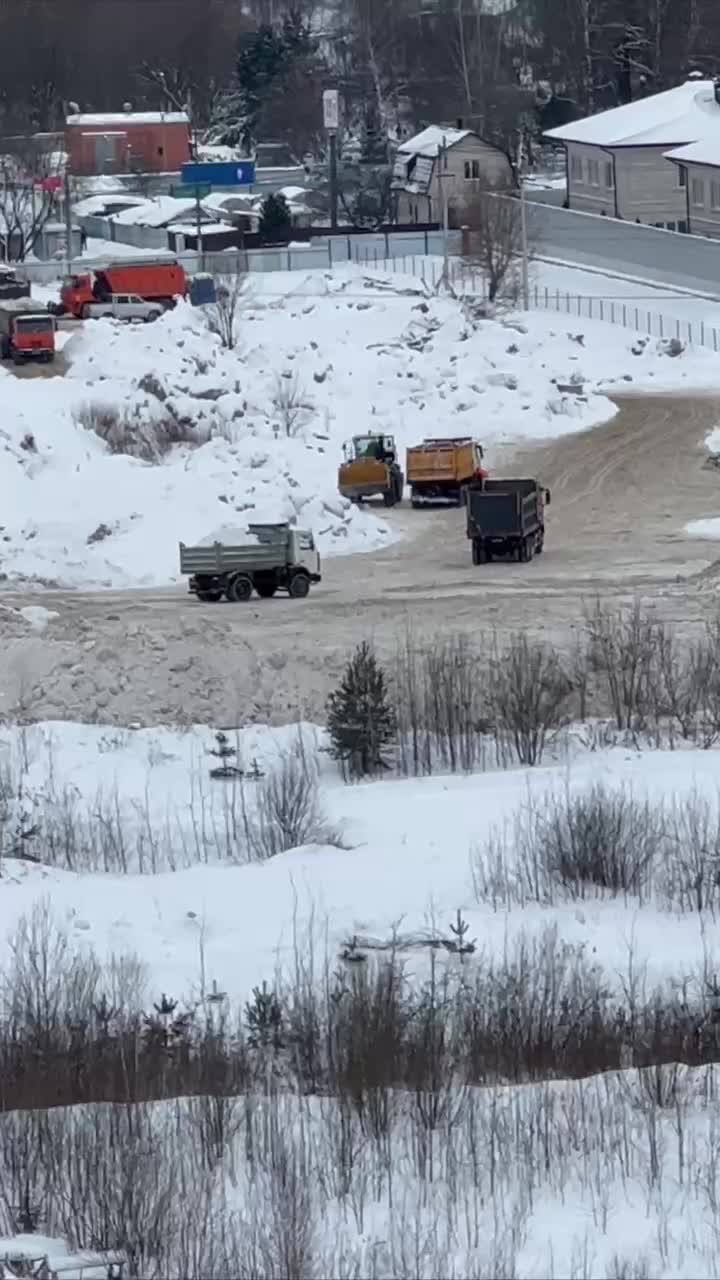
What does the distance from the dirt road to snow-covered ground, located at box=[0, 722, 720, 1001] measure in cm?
231

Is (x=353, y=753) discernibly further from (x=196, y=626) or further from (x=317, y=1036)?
(x=317, y=1036)

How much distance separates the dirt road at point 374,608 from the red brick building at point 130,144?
5619 centimetres

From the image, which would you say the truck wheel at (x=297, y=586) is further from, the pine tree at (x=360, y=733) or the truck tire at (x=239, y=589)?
the pine tree at (x=360, y=733)

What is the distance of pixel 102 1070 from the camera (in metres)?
12.1

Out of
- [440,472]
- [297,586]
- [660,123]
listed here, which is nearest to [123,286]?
[440,472]

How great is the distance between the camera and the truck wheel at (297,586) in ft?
96.5

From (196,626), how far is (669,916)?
34.3 feet

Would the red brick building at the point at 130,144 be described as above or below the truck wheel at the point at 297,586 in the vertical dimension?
above

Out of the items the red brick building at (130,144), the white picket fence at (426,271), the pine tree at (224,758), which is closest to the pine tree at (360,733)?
the pine tree at (224,758)

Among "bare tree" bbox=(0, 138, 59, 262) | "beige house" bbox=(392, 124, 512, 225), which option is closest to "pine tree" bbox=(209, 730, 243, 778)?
"beige house" bbox=(392, 124, 512, 225)

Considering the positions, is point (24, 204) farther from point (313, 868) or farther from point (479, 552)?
point (313, 868)

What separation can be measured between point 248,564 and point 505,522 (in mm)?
4085

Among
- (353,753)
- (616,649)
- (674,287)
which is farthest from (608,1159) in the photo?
(674,287)

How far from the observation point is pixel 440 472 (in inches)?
1458
